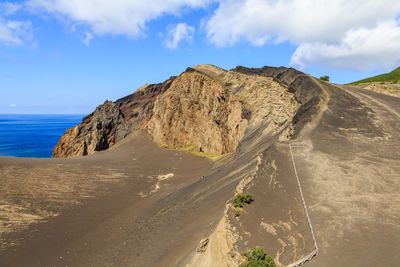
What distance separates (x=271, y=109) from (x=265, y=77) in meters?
10.1

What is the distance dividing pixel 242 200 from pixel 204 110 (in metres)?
35.7

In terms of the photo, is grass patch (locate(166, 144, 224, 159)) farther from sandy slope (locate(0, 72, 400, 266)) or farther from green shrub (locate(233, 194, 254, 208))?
green shrub (locate(233, 194, 254, 208))

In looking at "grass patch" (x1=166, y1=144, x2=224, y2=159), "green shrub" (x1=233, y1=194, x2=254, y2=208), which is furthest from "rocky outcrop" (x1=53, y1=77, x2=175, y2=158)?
"green shrub" (x1=233, y1=194, x2=254, y2=208)

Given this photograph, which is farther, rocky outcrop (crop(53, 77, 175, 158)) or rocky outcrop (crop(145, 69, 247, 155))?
rocky outcrop (crop(53, 77, 175, 158))

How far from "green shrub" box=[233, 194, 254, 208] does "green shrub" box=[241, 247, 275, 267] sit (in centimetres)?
Answer: 300

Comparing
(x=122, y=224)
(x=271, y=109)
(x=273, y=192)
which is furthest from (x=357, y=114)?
(x=122, y=224)

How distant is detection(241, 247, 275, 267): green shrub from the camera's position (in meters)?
7.93

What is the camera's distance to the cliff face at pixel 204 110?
107 feet

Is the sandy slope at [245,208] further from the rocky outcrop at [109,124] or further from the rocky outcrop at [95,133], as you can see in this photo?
the rocky outcrop at [109,124]

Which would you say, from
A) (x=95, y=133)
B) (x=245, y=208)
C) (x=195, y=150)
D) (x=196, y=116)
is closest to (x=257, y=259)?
(x=245, y=208)

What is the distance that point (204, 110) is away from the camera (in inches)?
1836

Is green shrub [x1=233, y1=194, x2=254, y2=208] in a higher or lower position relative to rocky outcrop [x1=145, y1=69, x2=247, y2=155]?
lower

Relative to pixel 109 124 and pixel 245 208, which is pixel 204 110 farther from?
pixel 245 208

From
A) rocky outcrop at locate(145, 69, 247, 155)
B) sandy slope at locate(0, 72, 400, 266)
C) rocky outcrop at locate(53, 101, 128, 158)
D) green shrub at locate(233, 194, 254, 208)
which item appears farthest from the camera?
rocky outcrop at locate(53, 101, 128, 158)
